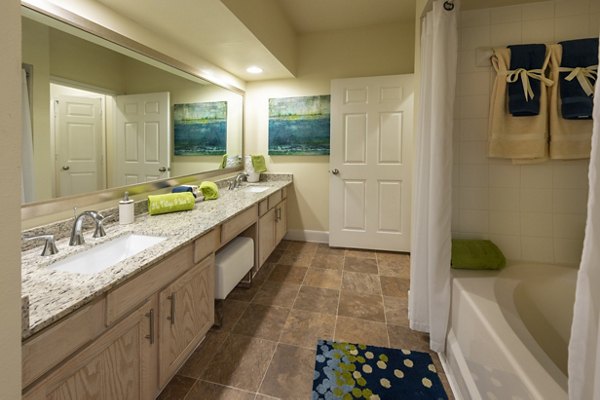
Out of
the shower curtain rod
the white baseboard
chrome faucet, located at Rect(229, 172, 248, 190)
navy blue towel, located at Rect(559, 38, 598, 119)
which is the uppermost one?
the shower curtain rod

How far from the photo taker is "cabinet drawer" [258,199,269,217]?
2650 mm

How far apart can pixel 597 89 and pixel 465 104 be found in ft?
4.51

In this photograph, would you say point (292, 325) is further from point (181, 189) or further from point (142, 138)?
point (142, 138)

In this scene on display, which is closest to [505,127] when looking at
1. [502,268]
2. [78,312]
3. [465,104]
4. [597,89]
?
[465,104]

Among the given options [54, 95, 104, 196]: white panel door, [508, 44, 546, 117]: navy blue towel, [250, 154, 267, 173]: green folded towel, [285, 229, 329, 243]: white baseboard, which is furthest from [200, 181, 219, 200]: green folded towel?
[508, 44, 546, 117]: navy blue towel

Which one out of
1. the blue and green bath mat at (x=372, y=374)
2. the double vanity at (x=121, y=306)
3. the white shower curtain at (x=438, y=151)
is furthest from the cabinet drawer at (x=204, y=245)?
the white shower curtain at (x=438, y=151)

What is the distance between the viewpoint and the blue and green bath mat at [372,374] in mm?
1493

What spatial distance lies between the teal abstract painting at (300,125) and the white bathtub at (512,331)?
2354mm

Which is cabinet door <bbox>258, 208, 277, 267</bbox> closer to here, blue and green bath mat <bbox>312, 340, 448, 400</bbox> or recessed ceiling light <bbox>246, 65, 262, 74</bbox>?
blue and green bath mat <bbox>312, 340, 448, 400</bbox>

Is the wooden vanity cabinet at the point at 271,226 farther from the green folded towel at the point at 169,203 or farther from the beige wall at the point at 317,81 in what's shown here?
the green folded towel at the point at 169,203

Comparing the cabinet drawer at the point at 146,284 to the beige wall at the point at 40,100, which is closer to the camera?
the cabinet drawer at the point at 146,284

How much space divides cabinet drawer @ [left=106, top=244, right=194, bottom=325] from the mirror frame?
620mm

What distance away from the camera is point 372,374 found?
1.62m

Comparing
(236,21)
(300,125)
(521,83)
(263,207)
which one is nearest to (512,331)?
(521,83)
